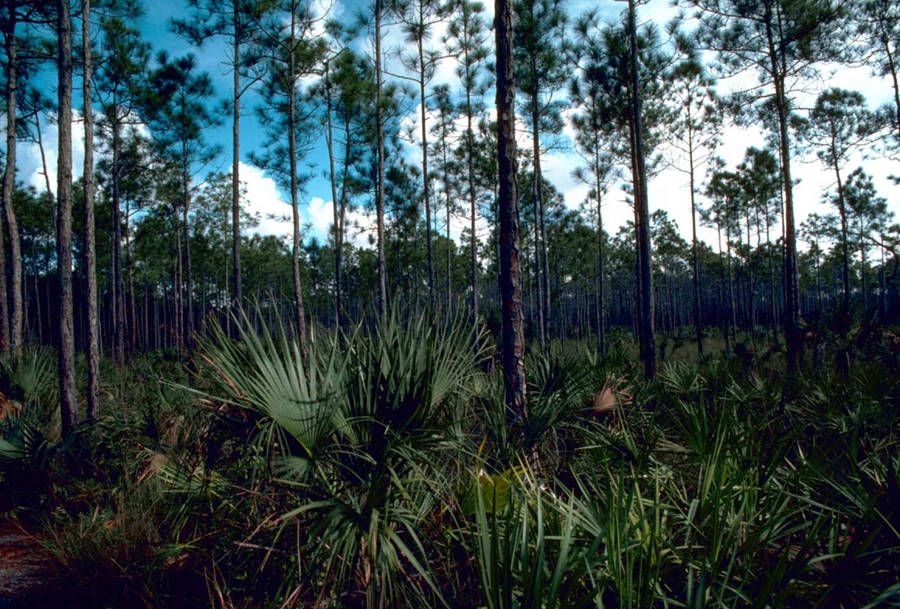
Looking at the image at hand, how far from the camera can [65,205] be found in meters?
8.50

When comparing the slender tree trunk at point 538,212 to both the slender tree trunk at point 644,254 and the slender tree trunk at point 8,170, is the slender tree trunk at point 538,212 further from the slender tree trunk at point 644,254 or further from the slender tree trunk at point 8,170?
the slender tree trunk at point 8,170

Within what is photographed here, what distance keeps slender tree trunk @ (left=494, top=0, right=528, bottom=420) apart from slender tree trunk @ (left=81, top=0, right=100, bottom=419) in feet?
25.1

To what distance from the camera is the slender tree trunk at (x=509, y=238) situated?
541 cm

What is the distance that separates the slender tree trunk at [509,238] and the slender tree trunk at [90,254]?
25.1ft

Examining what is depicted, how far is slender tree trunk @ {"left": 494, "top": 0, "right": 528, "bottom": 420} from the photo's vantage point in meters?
5.41

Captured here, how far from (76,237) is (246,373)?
3978cm

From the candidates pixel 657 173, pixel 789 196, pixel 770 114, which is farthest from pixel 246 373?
pixel 657 173

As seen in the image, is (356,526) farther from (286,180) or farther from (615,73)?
(286,180)

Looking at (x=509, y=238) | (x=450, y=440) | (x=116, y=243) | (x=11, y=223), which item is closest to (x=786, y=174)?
(x=509, y=238)

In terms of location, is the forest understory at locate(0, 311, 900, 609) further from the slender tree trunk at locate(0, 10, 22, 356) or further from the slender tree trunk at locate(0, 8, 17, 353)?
the slender tree trunk at locate(0, 8, 17, 353)

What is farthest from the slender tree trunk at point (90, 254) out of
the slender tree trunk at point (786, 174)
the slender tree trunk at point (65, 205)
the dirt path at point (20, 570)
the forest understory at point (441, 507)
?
the slender tree trunk at point (786, 174)

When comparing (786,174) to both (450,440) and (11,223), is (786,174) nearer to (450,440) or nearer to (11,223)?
(450,440)

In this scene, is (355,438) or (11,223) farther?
(11,223)

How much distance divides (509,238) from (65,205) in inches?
324
